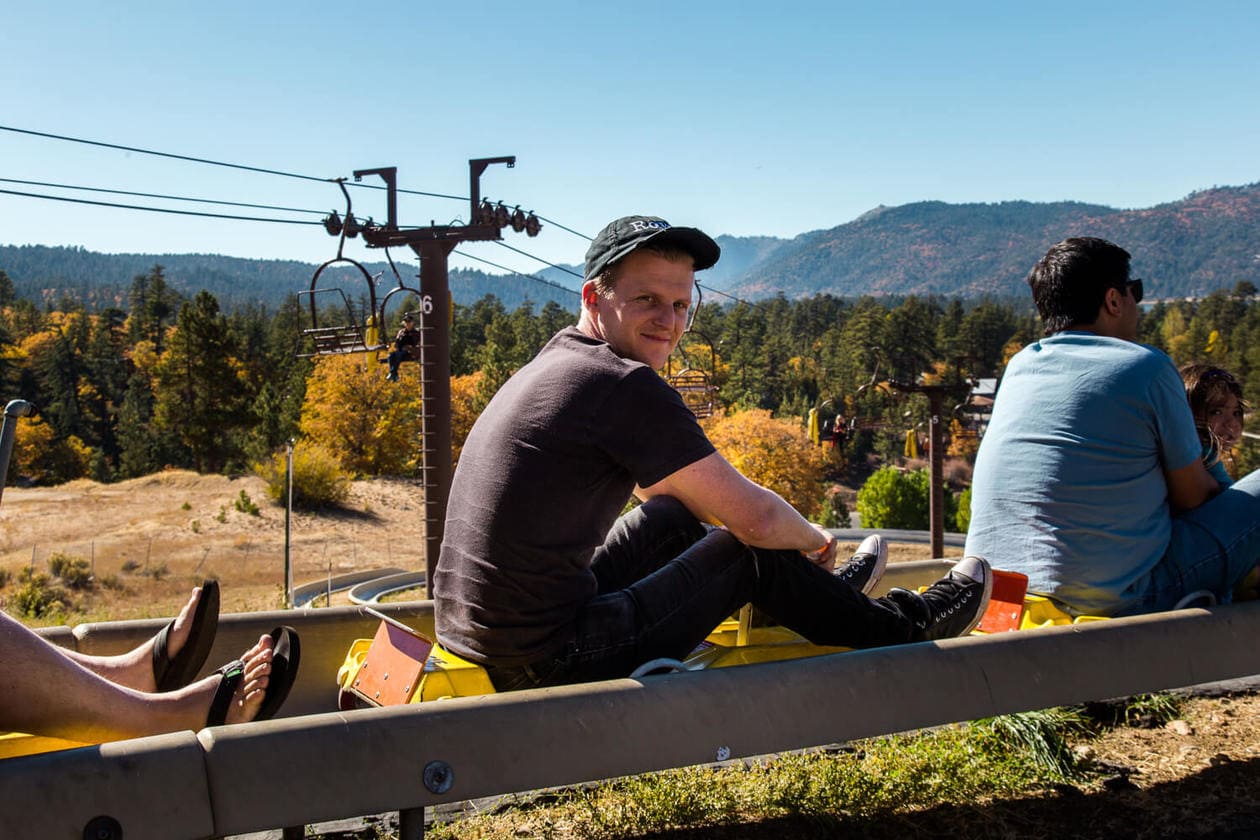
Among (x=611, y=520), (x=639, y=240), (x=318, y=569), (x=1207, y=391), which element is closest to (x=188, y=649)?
(x=611, y=520)

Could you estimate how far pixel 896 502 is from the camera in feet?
188

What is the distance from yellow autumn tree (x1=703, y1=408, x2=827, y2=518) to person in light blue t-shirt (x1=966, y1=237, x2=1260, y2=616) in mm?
46904

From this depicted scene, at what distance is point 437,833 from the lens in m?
2.90

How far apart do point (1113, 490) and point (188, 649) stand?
281 centimetres

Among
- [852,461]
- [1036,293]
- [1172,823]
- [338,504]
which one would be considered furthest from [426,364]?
[852,461]

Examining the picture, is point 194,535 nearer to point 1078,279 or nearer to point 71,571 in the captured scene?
point 71,571

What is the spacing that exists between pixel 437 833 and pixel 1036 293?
8.86ft

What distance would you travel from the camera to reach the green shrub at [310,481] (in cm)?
4416

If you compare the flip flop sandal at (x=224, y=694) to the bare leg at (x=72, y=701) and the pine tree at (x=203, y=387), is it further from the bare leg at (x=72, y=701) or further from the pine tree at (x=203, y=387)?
the pine tree at (x=203, y=387)

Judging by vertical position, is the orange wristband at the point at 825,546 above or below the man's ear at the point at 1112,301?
below

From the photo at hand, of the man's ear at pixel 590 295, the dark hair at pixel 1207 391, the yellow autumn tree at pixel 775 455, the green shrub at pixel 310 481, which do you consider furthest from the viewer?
the yellow autumn tree at pixel 775 455

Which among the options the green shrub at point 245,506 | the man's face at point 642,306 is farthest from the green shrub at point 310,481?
the man's face at point 642,306

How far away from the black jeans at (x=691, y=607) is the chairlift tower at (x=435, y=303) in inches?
385

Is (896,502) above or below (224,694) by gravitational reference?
below
